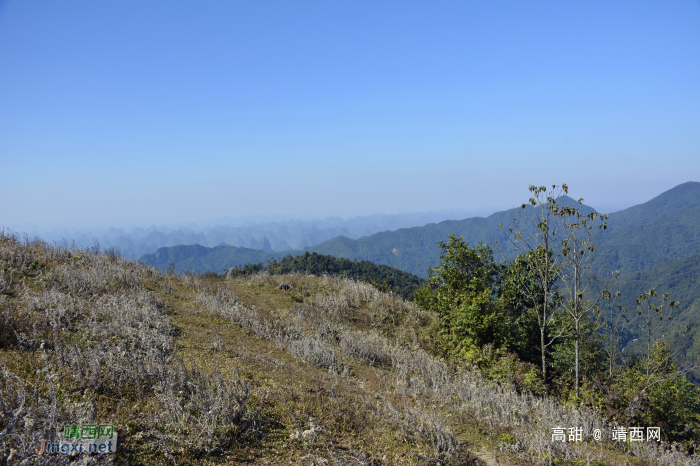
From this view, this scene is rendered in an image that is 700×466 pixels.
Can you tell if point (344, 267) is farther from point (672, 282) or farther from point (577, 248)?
point (672, 282)

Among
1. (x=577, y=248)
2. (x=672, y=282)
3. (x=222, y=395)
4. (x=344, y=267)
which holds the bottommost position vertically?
(x=672, y=282)

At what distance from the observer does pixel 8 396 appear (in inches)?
165

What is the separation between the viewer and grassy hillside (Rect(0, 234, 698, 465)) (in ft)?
14.6

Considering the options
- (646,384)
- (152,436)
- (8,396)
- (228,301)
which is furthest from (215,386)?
(646,384)

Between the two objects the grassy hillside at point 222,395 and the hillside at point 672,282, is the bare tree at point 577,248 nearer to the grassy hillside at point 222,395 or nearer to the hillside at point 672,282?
the grassy hillside at point 222,395

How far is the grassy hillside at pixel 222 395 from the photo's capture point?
446 cm

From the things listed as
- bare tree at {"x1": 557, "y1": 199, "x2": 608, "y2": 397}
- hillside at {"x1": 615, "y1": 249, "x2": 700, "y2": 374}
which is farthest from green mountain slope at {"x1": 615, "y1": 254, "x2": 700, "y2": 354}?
bare tree at {"x1": 557, "y1": 199, "x2": 608, "y2": 397}

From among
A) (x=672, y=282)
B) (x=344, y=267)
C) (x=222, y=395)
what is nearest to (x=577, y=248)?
(x=222, y=395)

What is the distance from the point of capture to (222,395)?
17.5 ft

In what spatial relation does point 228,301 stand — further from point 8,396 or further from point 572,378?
point 572,378

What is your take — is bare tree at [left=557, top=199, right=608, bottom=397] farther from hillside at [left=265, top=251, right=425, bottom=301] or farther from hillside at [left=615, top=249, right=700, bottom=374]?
hillside at [left=615, top=249, right=700, bottom=374]

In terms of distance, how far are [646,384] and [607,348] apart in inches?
126

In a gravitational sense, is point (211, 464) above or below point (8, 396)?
below

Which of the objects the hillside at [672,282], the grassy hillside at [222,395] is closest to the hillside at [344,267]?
the grassy hillside at [222,395]
